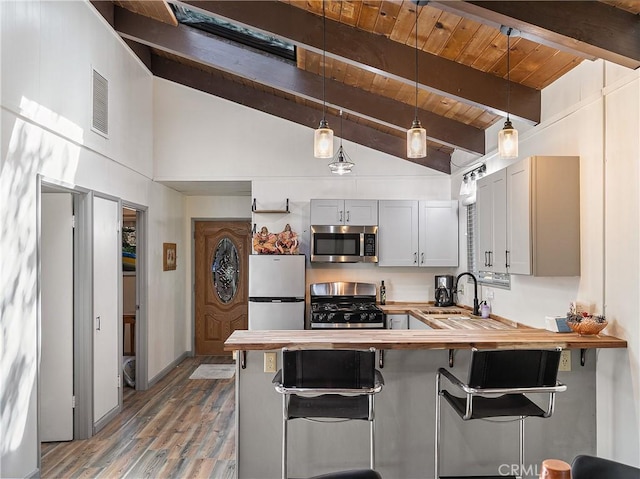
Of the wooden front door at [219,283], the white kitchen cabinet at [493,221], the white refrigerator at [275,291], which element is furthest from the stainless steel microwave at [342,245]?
the wooden front door at [219,283]

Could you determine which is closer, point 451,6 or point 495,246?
point 451,6

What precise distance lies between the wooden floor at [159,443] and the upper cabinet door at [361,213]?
2395 millimetres

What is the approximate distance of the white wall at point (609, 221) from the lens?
8.48ft

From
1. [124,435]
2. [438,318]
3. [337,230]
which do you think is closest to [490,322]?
[438,318]

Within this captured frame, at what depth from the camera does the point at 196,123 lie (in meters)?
5.73

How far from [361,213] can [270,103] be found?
5.75 ft

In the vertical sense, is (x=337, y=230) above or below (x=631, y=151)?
below

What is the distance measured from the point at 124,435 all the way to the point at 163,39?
360 centimetres

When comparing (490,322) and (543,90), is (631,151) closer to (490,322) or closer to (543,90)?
(543,90)

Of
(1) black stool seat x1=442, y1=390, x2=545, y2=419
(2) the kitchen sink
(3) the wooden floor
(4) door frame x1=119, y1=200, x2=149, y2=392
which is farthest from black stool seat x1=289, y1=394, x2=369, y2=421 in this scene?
(4) door frame x1=119, y1=200, x2=149, y2=392

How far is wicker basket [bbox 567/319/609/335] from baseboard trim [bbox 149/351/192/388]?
4.46 meters

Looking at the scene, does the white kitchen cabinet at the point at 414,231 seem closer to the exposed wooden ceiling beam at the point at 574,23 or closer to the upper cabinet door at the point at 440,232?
the upper cabinet door at the point at 440,232

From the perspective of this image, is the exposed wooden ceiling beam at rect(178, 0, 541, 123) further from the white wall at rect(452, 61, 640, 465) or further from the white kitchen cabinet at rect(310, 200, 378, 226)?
the white kitchen cabinet at rect(310, 200, 378, 226)

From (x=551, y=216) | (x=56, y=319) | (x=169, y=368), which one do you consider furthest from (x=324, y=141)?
(x=169, y=368)
